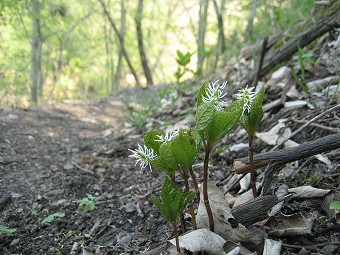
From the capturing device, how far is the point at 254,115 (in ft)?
4.19

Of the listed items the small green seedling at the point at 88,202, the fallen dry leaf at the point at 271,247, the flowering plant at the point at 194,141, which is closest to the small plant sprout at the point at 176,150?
the flowering plant at the point at 194,141

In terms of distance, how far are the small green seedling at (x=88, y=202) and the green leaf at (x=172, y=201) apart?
3.37ft

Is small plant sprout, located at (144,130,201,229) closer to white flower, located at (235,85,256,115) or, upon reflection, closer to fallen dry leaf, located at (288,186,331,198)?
white flower, located at (235,85,256,115)

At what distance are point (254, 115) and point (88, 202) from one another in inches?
51.4

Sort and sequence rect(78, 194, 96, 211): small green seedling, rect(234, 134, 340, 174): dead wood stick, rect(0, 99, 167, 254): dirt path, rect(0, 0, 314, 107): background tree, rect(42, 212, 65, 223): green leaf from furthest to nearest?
1. rect(0, 0, 314, 107): background tree
2. rect(78, 194, 96, 211): small green seedling
3. rect(42, 212, 65, 223): green leaf
4. rect(0, 99, 167, 254): dirt path
5. rect(234, 134, 340, 174): dead wood stick

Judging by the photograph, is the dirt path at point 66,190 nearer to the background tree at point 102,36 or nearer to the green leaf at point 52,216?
the green leaf at point 52,216

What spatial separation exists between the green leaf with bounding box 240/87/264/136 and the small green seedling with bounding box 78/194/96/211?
4.00 ft

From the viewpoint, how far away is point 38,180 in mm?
2441

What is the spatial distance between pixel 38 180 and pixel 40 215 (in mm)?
489

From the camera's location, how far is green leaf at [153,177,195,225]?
1157 mm

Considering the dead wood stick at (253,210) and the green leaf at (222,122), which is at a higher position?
the green leaf at (222,122)

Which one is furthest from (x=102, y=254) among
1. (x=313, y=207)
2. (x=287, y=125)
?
(x=287, y=125)

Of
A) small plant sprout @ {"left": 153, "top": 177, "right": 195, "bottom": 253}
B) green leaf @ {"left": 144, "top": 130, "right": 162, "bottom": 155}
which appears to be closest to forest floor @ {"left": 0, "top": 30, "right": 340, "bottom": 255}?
small plant sprout @ {"left": 153, "top": 177, "right": 195, "bottom": 253}

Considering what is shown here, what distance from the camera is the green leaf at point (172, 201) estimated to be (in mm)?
1157
